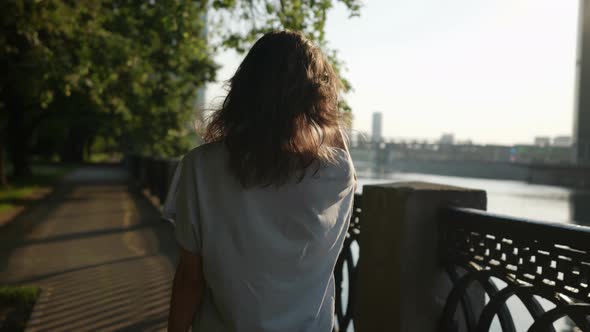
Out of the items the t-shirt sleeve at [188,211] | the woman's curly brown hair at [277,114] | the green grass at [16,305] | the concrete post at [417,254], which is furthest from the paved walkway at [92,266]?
the woman's curly brown hair at [277,114]

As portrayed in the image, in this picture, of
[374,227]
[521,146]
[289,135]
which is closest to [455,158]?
[521,146]

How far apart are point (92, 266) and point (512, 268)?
5.97m

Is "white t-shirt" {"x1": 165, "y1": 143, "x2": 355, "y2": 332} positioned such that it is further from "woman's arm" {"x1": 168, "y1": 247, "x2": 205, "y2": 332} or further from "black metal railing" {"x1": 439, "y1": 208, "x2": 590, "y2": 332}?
"black metal railing" {"x1": 439, "y1": 208, "x2": 590, "y2": 332}

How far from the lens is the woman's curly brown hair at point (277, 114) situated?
1.53 m

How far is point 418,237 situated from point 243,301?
159 centimetres

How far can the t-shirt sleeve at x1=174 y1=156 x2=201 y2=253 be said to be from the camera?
154 centimetres

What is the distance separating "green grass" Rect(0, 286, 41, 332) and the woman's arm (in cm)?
356

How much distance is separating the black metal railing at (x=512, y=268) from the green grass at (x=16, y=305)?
3657mm

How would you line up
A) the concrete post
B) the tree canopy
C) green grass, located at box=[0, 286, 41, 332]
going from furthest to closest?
the tree canopy < green grass, located at box=[0, 286, 41, 332] < the concrete post

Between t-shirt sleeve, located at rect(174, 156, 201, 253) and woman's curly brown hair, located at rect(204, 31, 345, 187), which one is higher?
woman's curly brown hair, located at rect(204, 31, 345, 187)

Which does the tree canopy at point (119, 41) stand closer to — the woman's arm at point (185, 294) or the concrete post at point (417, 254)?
the concrete post at point (417, 254)

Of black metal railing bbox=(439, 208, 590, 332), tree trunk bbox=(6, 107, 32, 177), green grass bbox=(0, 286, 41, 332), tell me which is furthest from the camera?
tree trunk bbox=(6, 107, 32, 177)

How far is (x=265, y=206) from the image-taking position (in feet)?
5.03

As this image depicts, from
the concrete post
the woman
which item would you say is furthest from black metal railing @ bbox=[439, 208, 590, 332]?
the woman
